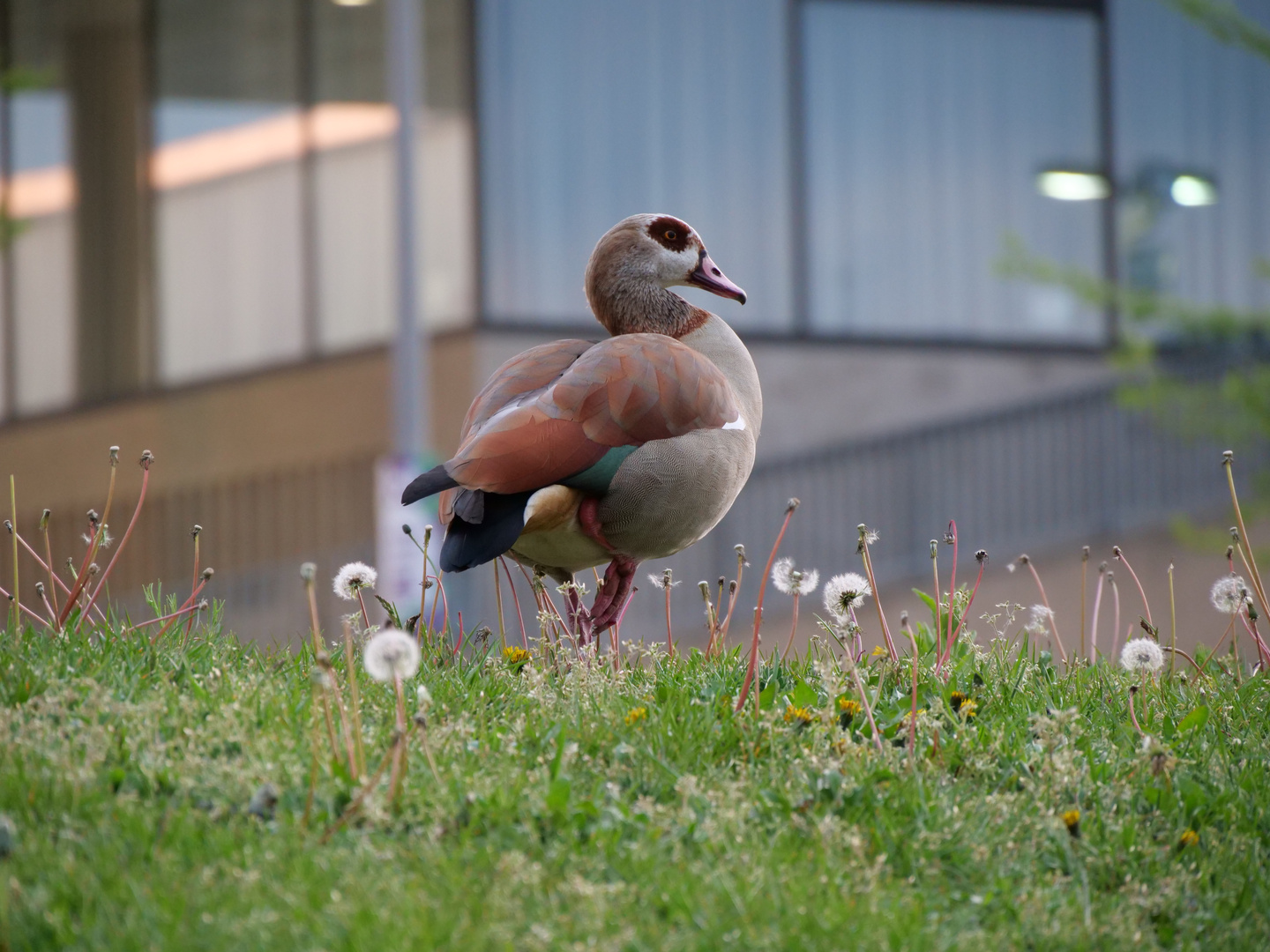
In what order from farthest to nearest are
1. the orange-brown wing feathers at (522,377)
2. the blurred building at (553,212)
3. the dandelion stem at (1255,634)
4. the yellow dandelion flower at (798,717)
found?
the blurred building at (553,212) < the orange-brown wing feathers at (522,377) < the dandelion stem at (1255,634) < the yellow dandelion flower at (798,717)

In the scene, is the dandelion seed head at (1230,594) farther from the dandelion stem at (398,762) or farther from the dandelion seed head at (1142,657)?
the dandelion stem at (398,762)

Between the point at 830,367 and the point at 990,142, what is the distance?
3.44m

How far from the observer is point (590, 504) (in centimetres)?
445

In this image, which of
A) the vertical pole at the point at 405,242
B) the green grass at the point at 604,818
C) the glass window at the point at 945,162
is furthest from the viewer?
the glass window at the point at 945,162

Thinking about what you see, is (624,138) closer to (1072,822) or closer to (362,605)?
(362,605)

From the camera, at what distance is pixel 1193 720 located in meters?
4.29

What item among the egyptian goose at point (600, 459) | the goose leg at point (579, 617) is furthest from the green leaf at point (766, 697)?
the goose leg at point (579, 617)

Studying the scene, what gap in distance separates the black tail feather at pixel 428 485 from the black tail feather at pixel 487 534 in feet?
0.52

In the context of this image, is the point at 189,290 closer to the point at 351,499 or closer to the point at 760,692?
the point at 351,499

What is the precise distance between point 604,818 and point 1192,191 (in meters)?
16.5

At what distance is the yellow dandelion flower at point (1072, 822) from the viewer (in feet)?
11.6

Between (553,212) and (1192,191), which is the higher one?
(1192,191)

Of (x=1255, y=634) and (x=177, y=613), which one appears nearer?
(x=177, y=613)

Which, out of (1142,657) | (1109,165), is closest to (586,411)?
(1142,657)
